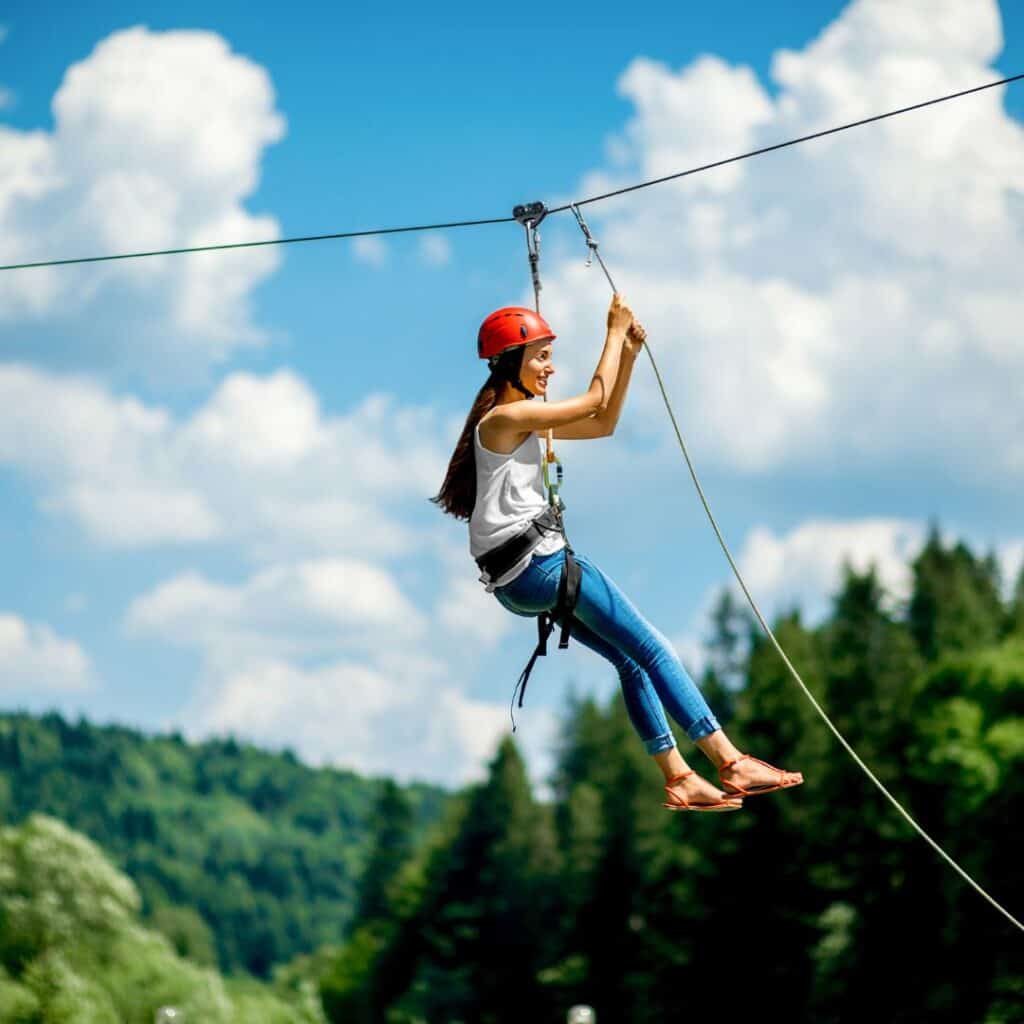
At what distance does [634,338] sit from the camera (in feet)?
31.8

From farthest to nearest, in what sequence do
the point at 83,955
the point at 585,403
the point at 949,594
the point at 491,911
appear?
A: the point at 949,594 < the point at 491,911 < the point at 83,955 < the point at 585,403

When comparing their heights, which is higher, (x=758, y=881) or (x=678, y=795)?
(x=758, y=881)

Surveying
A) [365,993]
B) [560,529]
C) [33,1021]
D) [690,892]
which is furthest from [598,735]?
[560,529]

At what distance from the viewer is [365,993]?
90500mm

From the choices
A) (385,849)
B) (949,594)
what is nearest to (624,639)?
(949,594)

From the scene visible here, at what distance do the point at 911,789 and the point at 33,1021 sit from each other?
22.3m

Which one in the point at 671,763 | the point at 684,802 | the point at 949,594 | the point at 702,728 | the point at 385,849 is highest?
the point at 949,594

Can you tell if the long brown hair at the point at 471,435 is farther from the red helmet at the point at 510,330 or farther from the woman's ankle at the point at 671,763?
the woman's ankle at the point at 671,763

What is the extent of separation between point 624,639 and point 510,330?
171 centimetres

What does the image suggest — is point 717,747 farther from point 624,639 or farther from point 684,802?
point 624,639

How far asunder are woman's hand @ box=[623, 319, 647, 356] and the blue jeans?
115cm

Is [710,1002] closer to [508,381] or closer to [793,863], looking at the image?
[793,863]

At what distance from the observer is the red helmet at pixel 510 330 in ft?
31.2

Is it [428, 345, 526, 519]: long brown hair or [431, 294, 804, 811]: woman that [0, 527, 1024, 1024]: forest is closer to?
[431, 294, 804, 811]: woman
